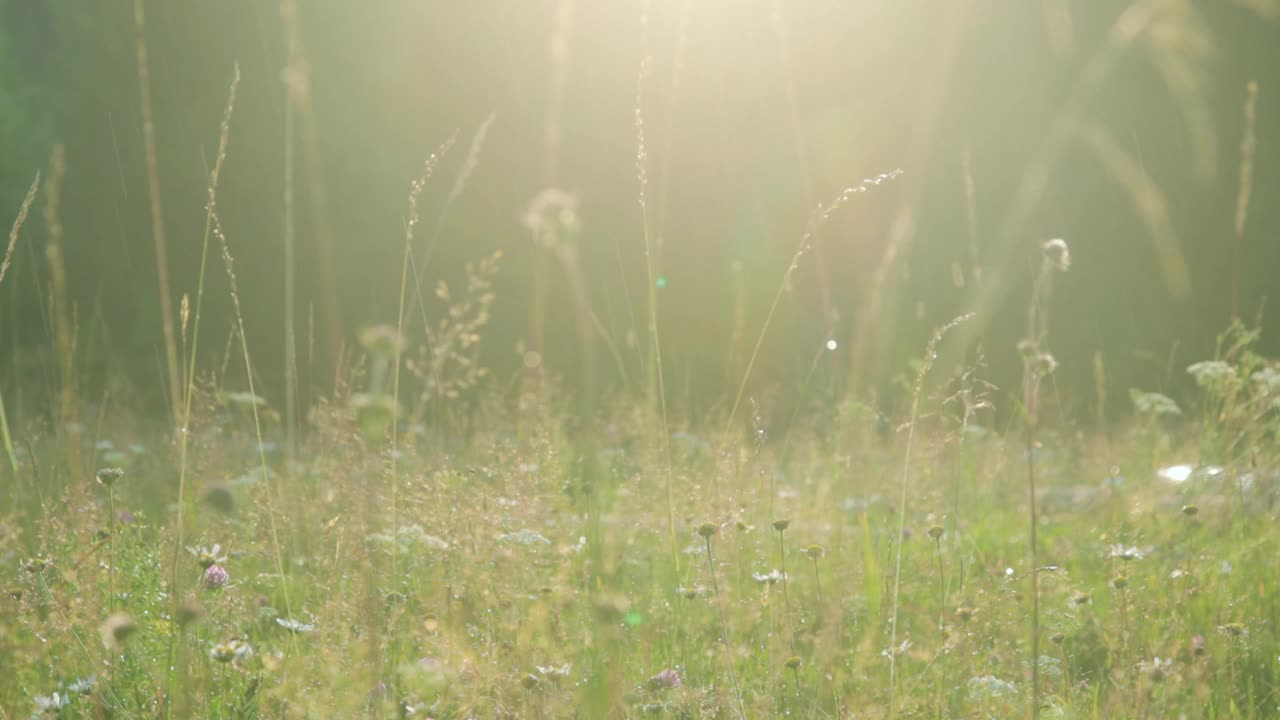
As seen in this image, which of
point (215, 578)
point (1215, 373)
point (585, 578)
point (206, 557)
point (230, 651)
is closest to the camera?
point (230, 651)

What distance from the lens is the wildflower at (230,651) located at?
4.70ft

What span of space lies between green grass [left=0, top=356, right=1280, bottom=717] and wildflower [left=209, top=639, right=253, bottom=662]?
0.05 metres

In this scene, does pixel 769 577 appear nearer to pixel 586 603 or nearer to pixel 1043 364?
pixel 586 603

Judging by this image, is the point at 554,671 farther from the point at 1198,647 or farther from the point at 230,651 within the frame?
the point at 1198,647

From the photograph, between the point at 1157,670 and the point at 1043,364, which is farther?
the point at 1157,670

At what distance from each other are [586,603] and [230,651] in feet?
2.47

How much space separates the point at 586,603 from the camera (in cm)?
204

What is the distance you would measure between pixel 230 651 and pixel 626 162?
645 cm

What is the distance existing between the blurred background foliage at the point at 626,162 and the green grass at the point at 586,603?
4.65 meters

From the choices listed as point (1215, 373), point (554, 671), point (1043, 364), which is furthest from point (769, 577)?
point (1215, 373)

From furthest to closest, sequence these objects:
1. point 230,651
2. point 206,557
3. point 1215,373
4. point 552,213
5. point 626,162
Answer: point 626,162 < point 1215,373 < point 206,557 < point 230,651 < point 552,213

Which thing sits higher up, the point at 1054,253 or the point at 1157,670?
the point at 1054,253

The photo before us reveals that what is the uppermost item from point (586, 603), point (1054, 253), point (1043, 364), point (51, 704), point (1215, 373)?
point (1054, 253)

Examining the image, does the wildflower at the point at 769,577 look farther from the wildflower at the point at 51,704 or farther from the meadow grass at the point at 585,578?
the wildflower at the point at 51,704
